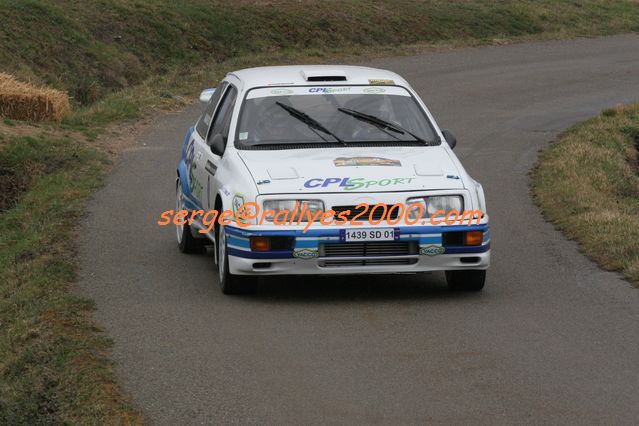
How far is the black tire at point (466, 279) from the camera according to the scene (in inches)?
398

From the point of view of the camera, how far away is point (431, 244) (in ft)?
31.7

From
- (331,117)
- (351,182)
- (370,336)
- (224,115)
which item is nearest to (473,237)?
(351,182)

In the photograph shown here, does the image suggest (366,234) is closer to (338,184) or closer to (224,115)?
(338,184)

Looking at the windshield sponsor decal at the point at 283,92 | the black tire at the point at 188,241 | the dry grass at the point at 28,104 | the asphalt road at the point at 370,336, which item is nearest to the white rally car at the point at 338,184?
the windshield sponsor decal at the point at 283,92

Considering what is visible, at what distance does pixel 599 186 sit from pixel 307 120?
20.1ft

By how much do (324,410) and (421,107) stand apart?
4.62 metres

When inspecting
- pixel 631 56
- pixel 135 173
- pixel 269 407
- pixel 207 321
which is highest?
pixel 269 407

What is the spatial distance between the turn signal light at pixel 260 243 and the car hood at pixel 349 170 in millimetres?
344

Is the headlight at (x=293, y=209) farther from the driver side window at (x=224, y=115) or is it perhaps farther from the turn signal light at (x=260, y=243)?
the driver side window at (x=224, y=115)

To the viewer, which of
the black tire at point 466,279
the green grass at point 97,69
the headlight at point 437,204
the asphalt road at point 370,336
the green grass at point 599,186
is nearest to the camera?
the asphalt road at point 370,336

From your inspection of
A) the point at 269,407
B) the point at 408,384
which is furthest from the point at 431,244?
the point at 269,407

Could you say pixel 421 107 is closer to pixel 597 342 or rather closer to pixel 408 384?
pixel 597 342

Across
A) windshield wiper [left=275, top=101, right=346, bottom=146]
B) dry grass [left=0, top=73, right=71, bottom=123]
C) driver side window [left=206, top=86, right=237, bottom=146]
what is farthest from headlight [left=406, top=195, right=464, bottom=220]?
dry grass [left=0, top=73, right=71, bottom=123]

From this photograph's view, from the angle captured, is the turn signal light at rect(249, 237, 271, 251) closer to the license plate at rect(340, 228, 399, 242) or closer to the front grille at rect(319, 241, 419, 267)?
the front grille at rect(319, 241, 419, 267)
